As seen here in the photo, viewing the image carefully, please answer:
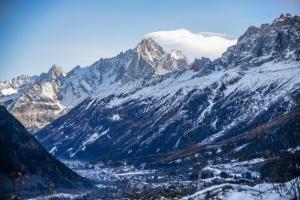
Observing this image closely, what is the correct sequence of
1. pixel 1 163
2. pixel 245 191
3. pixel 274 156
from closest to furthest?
pixel 274 156
pixel 245 191
pixel 1 163

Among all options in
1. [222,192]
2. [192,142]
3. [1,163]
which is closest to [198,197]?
[222,192]

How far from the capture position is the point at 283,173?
1324 inches

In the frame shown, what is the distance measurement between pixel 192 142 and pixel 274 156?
4.57 metres

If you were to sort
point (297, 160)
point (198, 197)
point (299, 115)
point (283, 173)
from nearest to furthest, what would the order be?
point (299, 115) → point (297, 160) → point (283, 173) → point (198, 197)

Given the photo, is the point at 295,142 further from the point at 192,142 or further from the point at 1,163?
the point at 1,163

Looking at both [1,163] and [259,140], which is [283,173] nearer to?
[259,140]

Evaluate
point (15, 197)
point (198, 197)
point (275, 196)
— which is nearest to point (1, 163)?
point (198, 197)

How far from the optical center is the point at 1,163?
148 metres

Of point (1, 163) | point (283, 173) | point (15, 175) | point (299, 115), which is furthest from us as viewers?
point (1, 163)

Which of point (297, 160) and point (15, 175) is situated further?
point (297, 160)

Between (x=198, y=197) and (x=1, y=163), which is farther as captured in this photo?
(x=1, y=163)

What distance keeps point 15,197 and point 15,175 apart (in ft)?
3.07

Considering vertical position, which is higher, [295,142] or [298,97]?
[298,97]

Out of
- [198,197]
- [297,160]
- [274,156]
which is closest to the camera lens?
[274,156]
